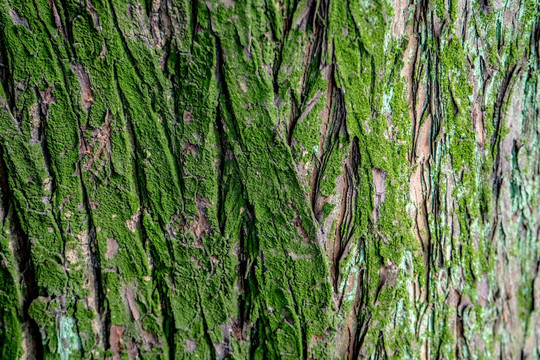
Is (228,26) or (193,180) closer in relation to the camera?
(228,26)

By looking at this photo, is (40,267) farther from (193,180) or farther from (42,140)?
(193,180)

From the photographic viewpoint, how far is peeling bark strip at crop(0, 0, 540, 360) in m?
1.28

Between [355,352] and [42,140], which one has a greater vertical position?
[42,140]

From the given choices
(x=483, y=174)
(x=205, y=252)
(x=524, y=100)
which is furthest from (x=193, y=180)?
(x=524, y=100)

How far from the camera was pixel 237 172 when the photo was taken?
135 cm

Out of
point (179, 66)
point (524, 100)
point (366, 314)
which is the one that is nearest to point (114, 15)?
point (179, 66)

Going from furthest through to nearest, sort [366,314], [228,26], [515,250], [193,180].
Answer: [515,250]
[366,314]
[193,180]
[228,26]

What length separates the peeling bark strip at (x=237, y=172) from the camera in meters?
1.28

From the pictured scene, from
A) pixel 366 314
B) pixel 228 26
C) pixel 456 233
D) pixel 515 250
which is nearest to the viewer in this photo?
pixel 228 26

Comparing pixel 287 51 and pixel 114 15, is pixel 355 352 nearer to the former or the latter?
pixel 287 51

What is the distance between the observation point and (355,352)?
149cm

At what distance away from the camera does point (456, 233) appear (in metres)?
1.61

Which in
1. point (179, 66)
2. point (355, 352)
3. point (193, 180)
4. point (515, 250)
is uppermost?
point (179, 66)

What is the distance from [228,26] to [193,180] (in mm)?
517
